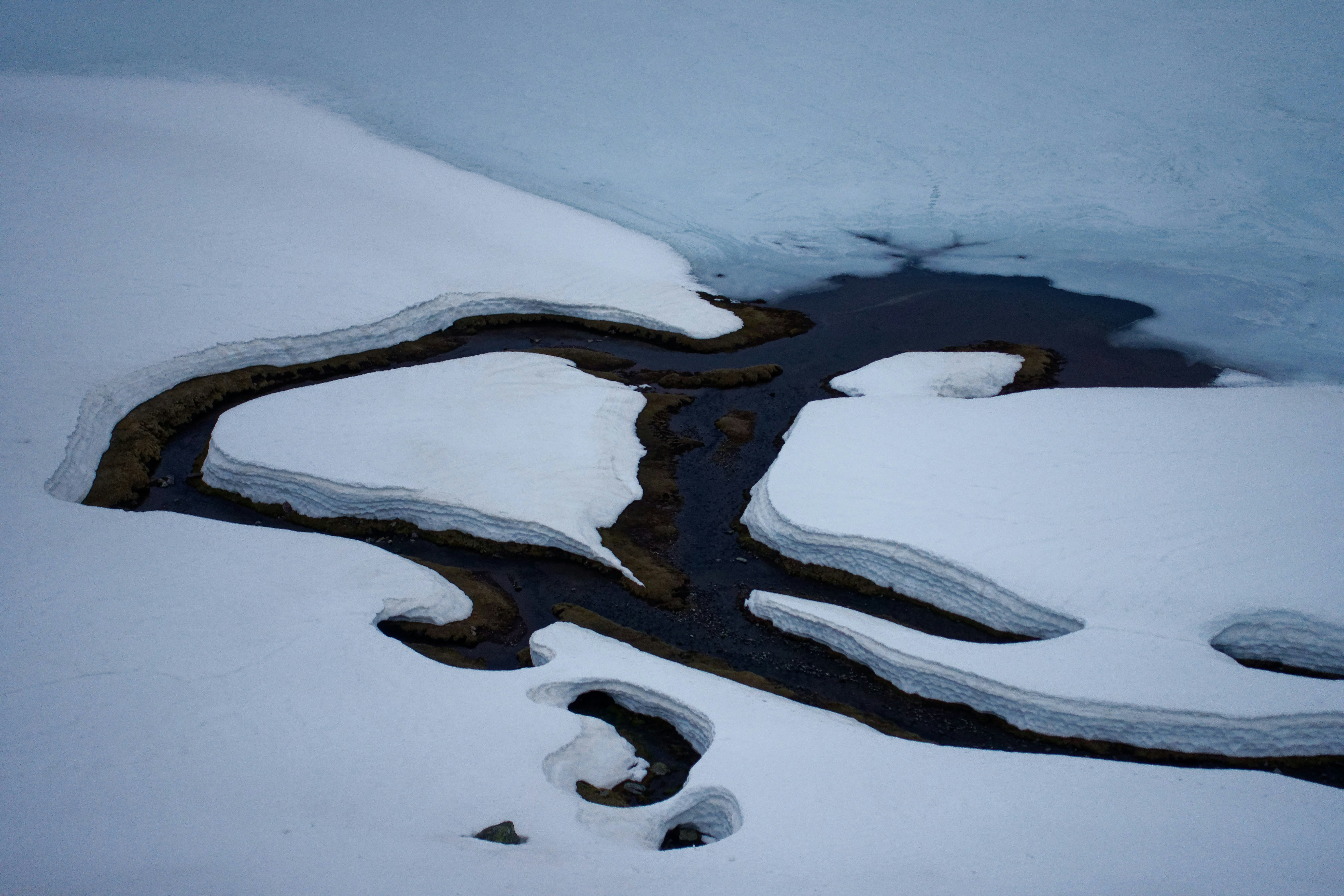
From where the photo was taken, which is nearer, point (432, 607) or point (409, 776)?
point (409, 776)

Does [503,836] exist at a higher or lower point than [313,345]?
lower

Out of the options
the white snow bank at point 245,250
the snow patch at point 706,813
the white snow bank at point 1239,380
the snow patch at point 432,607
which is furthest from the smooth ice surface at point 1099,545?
the white snow bank at point 245,250

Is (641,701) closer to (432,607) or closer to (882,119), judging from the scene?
(432,607)

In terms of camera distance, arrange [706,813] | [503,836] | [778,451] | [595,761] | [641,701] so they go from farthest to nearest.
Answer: [778,451]
[641,701]
[595,761]
[706,813]
[503,836]

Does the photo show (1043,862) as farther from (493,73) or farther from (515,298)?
(493,73)

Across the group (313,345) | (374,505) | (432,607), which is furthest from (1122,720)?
(313,345)

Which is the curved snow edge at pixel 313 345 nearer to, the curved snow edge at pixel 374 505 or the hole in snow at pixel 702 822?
the curved snow edge at pixel 374 505
